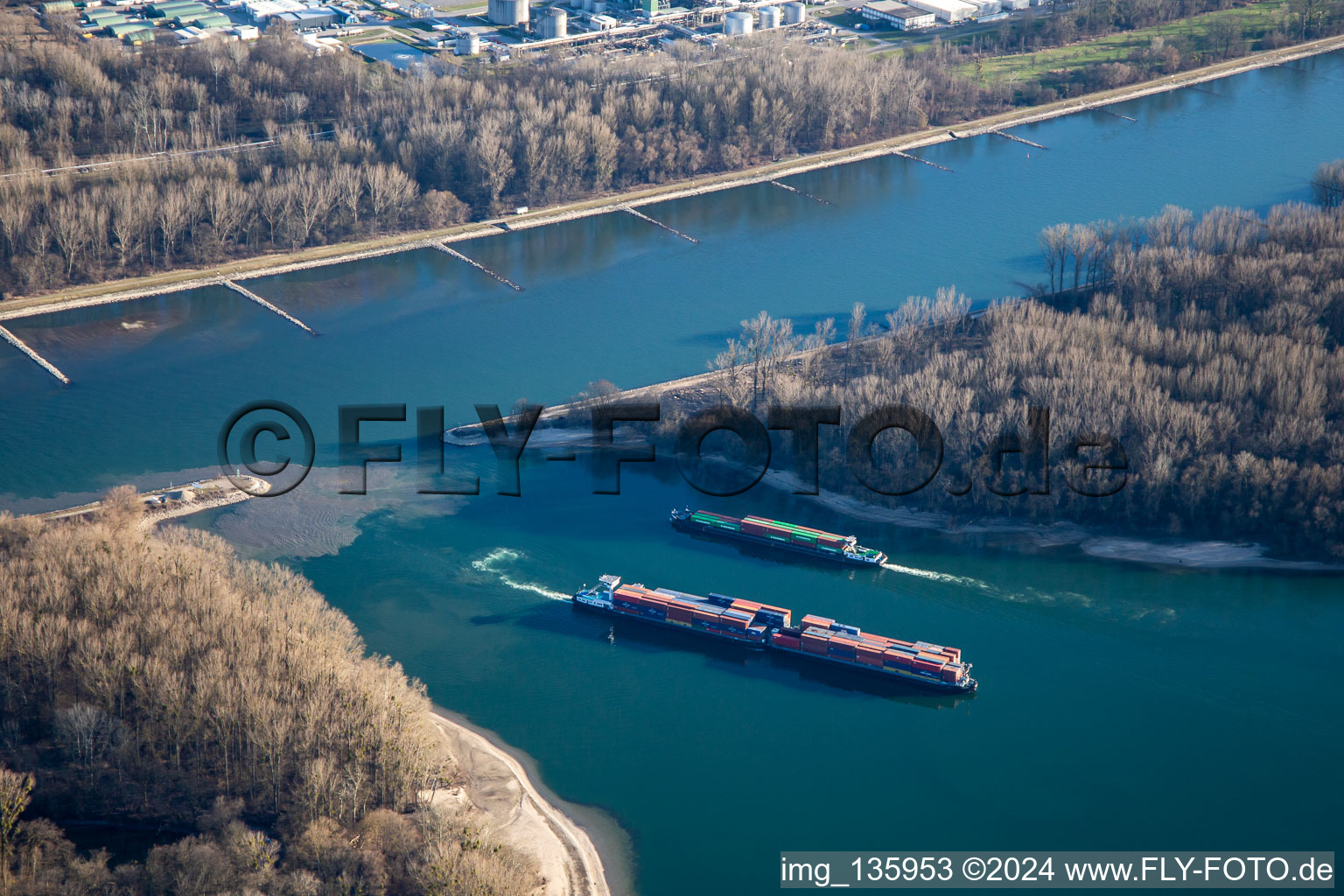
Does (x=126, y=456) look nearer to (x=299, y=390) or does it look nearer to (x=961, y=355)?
(x=299, y=390)

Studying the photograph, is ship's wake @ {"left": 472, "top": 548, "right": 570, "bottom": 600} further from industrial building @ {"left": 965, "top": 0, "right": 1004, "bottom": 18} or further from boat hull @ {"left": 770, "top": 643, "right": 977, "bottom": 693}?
industrial building @ {"left": 965, "top": 0, "right": 1004, "bottom": 18}

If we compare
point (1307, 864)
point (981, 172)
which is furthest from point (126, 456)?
point (981, 172)

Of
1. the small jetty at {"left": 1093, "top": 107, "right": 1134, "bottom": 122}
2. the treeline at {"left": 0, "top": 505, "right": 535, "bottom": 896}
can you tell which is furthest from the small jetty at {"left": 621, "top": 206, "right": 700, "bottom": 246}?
the treeline at {"left": 0, "top": 505, "right": 535, "bottom": 896}

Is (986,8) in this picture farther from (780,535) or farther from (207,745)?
(207,745)

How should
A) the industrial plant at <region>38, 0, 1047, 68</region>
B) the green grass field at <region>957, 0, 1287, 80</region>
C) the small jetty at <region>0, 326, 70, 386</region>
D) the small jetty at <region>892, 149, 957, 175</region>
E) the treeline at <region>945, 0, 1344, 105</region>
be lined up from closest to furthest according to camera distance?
1. the small jetty at <region>0, 326, 70, 386</region>
2. the small jetty at <region>892, 149, 957, 175</region>
3. the treeline at <region>945, 0, 1344, 105</region>
4. the green grass field at <region>957, 0, 1287, 80</region>
5. the industrial plant at <region>38, 0, 1047, 68</region>

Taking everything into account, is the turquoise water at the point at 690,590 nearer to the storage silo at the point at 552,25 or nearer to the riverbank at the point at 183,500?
the riverbank at the point at 183,500
